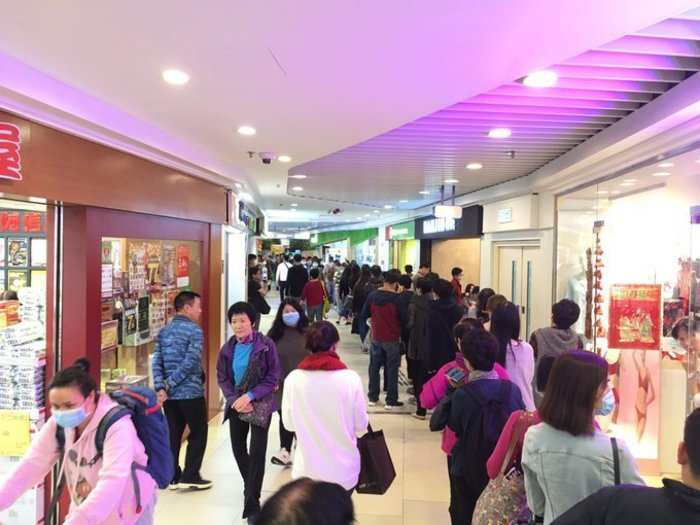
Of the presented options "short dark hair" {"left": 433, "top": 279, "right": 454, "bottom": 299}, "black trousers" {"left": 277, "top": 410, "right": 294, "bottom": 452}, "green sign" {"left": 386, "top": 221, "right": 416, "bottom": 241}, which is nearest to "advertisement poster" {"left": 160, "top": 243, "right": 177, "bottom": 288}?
"black trousers" {"left": 277, "top": 410, "right": 294, "bottom": 452}

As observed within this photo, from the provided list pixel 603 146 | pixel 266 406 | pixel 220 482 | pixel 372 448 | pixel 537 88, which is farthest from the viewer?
pixel 603 146

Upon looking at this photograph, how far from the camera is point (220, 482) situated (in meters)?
3.94

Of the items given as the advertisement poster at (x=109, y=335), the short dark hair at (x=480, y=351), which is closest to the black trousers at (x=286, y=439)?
the advertisement poster at (x=109, y=335)

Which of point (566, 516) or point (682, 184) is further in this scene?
point (682, 184)

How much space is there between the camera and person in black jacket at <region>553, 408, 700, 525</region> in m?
1.21

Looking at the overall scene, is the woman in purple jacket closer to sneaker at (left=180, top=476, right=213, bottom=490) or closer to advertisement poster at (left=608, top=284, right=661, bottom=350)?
sneaker at (left=180, top=476, right=213, bottom=490)

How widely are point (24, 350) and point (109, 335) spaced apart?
604 mm

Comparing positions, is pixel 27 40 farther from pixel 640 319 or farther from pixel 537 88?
pixel 640 319

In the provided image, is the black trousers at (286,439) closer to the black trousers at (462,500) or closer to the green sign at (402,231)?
the black trousers at (462,500)

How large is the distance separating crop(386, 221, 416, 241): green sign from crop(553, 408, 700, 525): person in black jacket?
41.7 feet

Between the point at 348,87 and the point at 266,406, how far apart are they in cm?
205

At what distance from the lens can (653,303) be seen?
4.03 m

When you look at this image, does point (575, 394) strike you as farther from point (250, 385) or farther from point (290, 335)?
point (290, 335)

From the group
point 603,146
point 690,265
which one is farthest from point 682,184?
point 603,146
